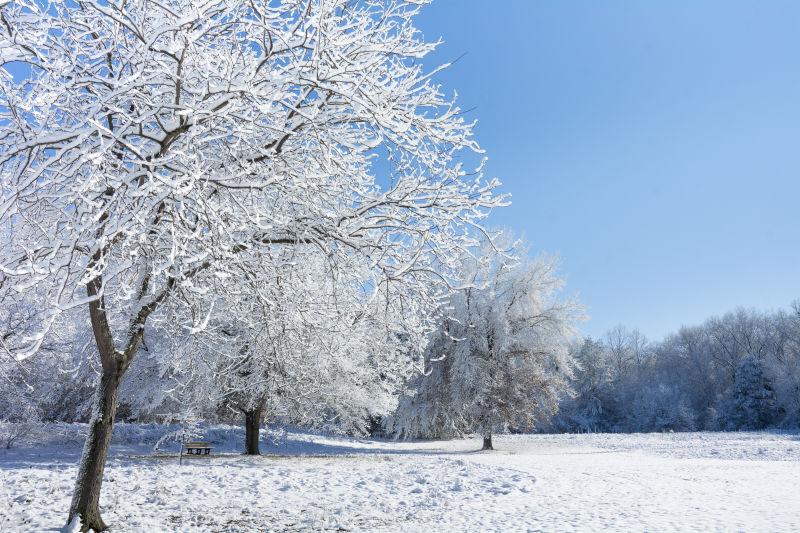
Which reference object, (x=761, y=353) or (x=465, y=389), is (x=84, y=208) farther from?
(x=761, y=353)

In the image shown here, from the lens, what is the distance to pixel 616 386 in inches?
2422

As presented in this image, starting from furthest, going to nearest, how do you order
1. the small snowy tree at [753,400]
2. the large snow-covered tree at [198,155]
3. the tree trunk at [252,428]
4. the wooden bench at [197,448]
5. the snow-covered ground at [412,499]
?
the small snowy tree at [753,400] → the tree trunk at [252,428] → the wooden bench at [197,448] → the snow-covered ground at [412,499] → the large snow-covered tree at [198,155]

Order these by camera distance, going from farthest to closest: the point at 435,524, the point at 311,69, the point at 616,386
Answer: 1. the point at 616,386
2. the point at 435,524
3. the point at 311,69

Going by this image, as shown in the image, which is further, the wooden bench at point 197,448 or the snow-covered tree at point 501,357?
the snow-covered tree at point 501,357

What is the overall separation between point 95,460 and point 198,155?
400 cm

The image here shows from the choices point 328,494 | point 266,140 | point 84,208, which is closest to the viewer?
point 84,208

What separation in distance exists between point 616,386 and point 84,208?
65.3 metres

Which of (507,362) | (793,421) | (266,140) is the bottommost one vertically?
(793,421)

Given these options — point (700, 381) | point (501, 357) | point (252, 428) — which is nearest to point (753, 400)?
point (700, 381)

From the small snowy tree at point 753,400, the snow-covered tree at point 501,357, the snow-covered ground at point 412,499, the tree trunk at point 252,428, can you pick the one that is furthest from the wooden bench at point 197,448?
the small snowy tree at point 753,400

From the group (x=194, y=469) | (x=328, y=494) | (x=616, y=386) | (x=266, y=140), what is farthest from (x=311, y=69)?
(x=616, y=386)

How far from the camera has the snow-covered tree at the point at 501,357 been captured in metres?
23.0

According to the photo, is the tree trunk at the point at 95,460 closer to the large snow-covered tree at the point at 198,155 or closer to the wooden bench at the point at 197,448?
the large snow-covered tree at the point at 198,155

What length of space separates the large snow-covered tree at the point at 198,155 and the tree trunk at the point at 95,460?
20mm
